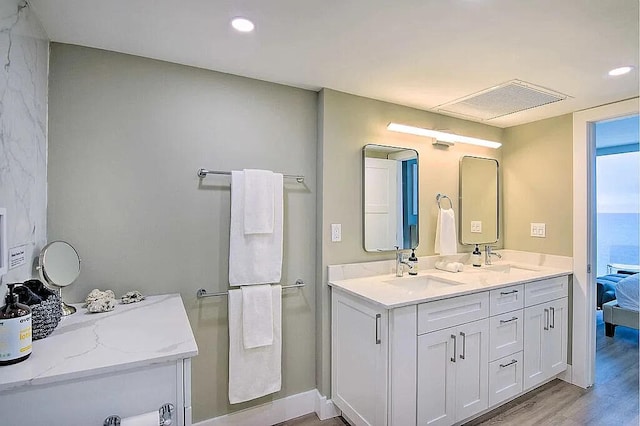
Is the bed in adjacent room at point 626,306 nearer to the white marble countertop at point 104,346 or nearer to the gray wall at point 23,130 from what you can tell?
the white marble countertop at point 104,346

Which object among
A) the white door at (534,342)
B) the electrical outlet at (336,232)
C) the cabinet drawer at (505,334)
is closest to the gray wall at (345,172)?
the electrical outlet at (336,232)

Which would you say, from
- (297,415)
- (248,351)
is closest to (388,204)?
(248,351)

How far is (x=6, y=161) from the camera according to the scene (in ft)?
3.96

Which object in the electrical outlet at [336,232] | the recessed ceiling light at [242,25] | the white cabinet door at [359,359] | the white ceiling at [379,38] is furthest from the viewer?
the electrical outlet at [336,232]

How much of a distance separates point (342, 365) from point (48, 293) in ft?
5.30

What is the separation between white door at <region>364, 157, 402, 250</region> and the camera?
2430mm

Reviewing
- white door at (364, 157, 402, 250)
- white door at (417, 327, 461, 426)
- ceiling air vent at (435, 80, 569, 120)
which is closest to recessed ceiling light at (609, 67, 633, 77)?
ceiling air vent at (435, 80, 569, 120)

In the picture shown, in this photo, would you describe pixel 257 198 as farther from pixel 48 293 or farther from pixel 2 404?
pixel 2 404

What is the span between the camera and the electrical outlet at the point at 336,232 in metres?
2.28

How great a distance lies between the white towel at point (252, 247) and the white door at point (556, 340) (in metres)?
2.12

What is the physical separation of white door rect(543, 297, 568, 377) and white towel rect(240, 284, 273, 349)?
2083 mm

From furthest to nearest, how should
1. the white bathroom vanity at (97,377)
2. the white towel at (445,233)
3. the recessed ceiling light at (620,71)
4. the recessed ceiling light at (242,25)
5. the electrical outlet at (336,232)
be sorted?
the white towel at (445,233) → the electrical outlet at (336,232) → the recessed ceiling light at (620,71) → the recessed ceiling light at (242,25) → the white bathroom vanity at (97,377)

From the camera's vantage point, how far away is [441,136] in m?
2.74

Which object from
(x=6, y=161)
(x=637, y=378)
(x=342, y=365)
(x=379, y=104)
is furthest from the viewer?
(x=637, y=378)
